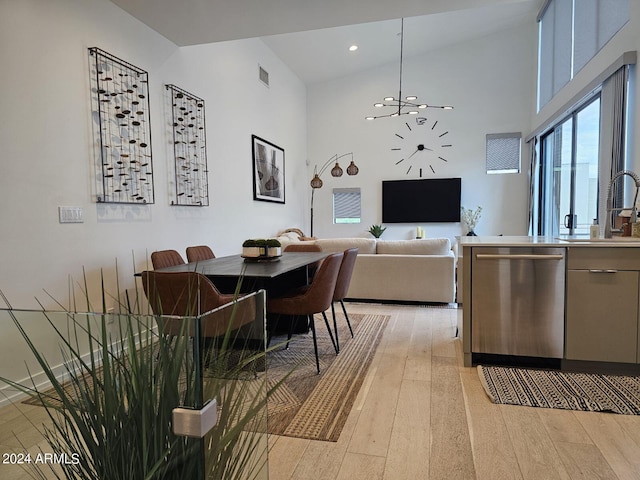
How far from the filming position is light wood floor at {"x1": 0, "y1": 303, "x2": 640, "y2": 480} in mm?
1645

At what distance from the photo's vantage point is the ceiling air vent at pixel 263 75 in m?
6.06

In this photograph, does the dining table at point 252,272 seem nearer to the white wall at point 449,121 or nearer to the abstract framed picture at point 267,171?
the abstract framed picture at point 267,171

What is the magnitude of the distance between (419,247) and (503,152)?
3.93m

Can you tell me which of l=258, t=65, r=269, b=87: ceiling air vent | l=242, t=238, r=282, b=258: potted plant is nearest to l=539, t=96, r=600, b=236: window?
l=242, t=238, r=282, b=258: potted plant

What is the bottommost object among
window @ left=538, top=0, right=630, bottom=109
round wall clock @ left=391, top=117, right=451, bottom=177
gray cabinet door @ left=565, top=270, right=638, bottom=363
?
gray cabinet door @ left=565, top=270, right=638, bottom=363

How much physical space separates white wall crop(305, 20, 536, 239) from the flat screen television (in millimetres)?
146

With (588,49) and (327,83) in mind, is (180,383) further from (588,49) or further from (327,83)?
(327,83)

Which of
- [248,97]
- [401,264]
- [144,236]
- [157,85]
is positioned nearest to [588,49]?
[401,264]

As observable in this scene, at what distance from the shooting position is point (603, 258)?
2559mm

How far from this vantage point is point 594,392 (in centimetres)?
235

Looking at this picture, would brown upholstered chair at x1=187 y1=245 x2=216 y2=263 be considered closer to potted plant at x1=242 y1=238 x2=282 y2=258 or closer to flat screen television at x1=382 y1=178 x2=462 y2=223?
potted plant at x1=242 y1=238 x2=282 y2=258

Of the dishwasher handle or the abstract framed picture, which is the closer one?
the dishwasher handle

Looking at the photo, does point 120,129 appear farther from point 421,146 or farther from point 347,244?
point 421,146

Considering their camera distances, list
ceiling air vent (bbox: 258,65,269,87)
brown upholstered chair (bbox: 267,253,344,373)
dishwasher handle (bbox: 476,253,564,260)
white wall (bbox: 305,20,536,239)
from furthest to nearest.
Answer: white wall (bbox: 305,20,536,239) → ceiling air vent (bbox: 258,65,269,87) → brown upholstered chair (bbox: 267,253,344,373) → dishwasher handle (bbox: 476,253,564,260)
